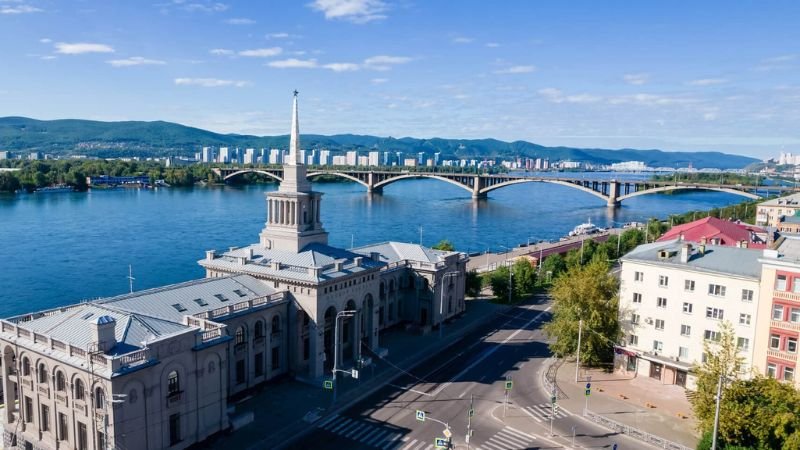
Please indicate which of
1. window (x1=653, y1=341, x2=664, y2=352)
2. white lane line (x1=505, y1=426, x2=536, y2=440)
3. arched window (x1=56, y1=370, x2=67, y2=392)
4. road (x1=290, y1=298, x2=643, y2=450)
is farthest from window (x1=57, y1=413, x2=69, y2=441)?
window (x1=653, y1=341, x2=664, y2=352)

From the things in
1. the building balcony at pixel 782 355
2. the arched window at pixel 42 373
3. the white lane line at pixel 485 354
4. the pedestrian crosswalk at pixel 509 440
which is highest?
the building balcony at pixel 782 355

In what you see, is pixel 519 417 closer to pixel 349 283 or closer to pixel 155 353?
pixel 349 283

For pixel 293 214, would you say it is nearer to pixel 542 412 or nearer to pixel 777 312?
pixel 542 412

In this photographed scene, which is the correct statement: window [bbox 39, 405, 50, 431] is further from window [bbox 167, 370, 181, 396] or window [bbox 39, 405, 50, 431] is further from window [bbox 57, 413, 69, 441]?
window [bbox 167, 370, 181, 396]

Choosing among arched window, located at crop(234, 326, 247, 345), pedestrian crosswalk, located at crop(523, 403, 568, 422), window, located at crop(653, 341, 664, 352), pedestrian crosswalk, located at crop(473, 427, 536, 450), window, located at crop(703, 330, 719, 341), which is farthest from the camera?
window, located at crop(653, 341, 664, 352)

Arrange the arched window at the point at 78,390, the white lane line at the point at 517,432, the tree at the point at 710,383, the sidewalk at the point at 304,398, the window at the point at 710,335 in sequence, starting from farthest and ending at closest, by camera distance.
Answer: the window at the point at 710,335, the white lane line at the point at 517,432, the sidewalk at the point at 304,398, the tree at the point at 710,383, the arched window at the point at 78,390

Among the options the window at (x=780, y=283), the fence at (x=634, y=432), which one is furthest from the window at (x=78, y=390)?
the window at (x=780, y=283)

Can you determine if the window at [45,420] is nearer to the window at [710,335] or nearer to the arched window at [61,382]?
the arched window at [61,382]
